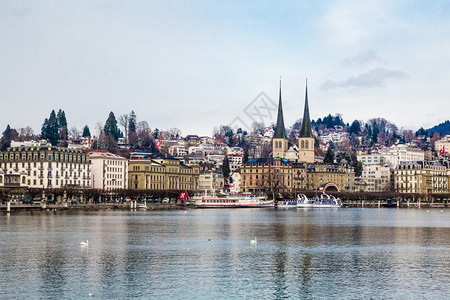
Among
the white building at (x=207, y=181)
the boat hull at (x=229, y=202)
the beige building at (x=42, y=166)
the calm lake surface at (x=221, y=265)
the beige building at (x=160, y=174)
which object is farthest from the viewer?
the white building at (x=207, y=181)

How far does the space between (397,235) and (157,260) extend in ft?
83.0

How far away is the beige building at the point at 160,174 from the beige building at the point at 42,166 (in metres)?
20.6

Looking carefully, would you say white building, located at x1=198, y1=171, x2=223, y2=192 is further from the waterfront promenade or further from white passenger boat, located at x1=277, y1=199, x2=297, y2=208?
the waterfront promenade

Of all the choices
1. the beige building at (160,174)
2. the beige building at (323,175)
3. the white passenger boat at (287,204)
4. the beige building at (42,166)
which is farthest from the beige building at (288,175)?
the beige building at (42,166)

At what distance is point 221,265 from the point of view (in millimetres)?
39312

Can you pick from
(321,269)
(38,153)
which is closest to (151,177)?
(38,153)

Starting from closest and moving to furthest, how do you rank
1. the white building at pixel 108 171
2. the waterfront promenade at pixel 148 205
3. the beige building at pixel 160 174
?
the waterfront promenade at pixel 148 205 < the white building at pixel 108 171 < the beige building at pixel 160 174

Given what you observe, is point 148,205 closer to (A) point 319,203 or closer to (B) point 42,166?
(B) point 42,166

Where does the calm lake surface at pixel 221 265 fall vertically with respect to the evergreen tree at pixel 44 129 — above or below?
below

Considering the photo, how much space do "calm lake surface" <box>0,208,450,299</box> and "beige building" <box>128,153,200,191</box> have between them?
91244mm

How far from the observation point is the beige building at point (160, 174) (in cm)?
15212

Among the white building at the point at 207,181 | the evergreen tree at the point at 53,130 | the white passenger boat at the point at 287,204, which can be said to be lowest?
the white passenger boat at the point at 287,204

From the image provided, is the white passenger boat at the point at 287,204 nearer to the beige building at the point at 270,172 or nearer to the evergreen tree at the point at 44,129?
the beige building at the point at 270,172

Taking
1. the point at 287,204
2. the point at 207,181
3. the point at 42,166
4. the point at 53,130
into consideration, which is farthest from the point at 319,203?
the point at 53,130
